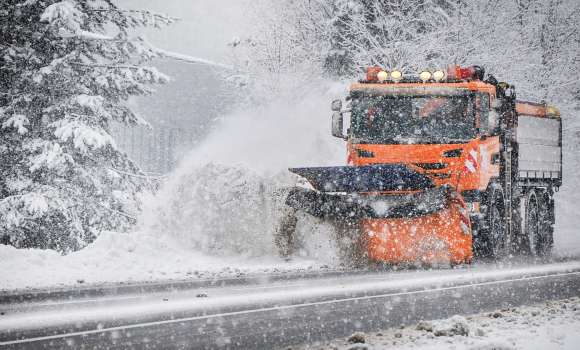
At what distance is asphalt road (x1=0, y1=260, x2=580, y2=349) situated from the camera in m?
4.96

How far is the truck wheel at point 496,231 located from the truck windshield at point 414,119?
1.74 m

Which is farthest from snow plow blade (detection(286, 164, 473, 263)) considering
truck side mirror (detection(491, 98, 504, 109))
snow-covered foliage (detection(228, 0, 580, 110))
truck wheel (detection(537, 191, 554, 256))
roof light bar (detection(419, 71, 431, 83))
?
snow-covered foliage (detection(228, 0, 580, 110))

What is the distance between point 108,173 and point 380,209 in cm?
790

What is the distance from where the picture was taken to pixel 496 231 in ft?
34.6

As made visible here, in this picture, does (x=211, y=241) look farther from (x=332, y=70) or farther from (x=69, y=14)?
(x=332, y=70)

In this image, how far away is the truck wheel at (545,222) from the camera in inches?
515

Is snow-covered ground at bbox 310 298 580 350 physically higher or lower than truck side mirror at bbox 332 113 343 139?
lower

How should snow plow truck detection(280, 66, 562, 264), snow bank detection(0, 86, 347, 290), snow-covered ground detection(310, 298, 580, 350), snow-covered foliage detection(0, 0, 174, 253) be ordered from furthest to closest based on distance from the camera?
snow-covered foliage detection(0, 0, 174, 253) < snow bank detection(0, 86, 347, 290) < snow plow truck detection(280, 66, 562, 264) < snow-covered ground detection(310, 298, 580, 350)

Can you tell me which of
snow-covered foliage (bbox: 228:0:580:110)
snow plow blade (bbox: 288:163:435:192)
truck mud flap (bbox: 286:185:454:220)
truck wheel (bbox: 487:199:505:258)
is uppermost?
snow-covered foliage (bbox: 228:0:580:110)

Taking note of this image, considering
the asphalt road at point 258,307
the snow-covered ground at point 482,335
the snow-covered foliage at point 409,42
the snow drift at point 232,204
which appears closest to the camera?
the snow-covered ground at point 482,335

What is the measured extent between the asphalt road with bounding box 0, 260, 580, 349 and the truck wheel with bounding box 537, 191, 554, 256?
3.84 m

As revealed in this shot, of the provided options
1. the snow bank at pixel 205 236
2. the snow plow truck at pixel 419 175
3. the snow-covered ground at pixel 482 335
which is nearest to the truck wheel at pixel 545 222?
the snow plow truck at pixel 419 175

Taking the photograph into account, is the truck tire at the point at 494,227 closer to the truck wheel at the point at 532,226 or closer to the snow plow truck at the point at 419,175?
the snow plow truck at the point at 419,175

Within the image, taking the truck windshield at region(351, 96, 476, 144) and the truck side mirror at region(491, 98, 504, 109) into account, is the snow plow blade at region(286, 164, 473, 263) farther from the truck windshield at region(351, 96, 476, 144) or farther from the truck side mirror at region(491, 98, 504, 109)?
the truck side mirror at region(491, 98, 504, 109)
